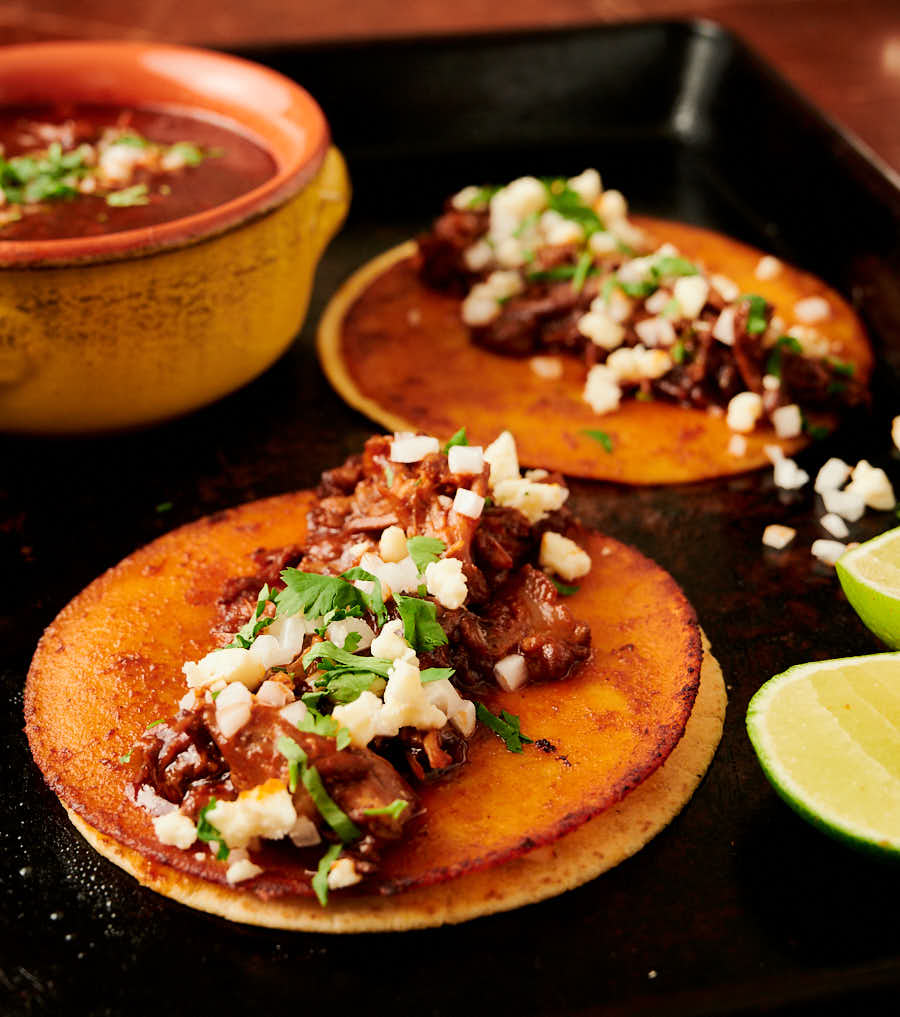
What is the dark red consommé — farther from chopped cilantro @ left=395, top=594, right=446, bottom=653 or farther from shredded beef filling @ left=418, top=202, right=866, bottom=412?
chopped cilantro @ left=395, top=594, right=446, bottom=653

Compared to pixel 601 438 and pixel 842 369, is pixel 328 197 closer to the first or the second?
pixel 601 438

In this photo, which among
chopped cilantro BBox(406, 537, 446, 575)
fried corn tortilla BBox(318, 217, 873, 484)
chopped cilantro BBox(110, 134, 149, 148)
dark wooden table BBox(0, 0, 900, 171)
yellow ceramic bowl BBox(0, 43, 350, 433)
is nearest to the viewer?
chopped cilantro BBox(406, 537, 446, 575)

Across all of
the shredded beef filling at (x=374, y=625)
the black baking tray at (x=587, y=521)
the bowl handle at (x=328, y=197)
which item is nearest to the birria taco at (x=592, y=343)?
the black baking tray at (x=587, y=521)

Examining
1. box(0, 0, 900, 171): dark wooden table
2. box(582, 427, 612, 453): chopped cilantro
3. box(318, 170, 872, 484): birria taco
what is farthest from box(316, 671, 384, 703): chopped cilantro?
box(0, 0, 900, 171): dark wooden table

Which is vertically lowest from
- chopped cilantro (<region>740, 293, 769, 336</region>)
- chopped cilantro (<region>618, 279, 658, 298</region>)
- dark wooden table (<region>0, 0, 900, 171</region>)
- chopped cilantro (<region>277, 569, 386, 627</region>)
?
dark wooden table (<region>0, 0, 900, 171</region>)

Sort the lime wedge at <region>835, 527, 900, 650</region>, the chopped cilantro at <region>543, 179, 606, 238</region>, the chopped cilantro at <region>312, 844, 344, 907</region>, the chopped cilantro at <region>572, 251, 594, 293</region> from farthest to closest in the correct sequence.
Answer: the chopped cilantro at <region>543, 179, 606, 238</region>
the chopped cilantro at <region>572, 251, 594, 293</region>
the lime wedge at <region>835, 527, 900, 650</region>
the chopped cilantro at <region>312, 844, 344, 907</region>

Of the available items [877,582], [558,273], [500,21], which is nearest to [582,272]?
[558,273]
